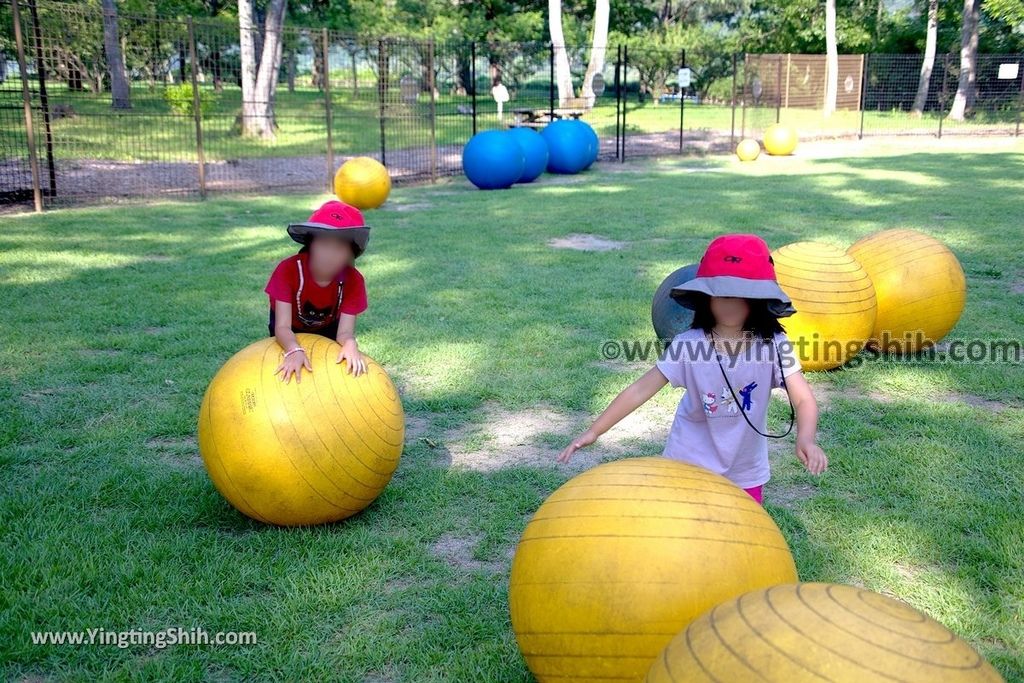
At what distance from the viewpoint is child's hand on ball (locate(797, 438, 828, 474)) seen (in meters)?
3.37

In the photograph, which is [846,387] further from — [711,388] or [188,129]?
[188,129]

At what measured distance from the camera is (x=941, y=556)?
4105 mm

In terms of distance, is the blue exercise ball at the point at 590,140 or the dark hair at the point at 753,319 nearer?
the dark hair at the point at 753,319

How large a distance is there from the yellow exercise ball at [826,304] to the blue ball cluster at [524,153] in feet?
37.6

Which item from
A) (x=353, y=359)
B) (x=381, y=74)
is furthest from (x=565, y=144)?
(x=353, y=359)

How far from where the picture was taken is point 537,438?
18.4 feet

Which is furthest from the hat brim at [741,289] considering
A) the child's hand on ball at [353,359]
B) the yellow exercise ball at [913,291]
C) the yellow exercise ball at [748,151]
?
the yellow exercise ball at [748,151]

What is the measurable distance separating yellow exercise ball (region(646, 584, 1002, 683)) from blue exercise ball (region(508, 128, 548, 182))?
1650cm

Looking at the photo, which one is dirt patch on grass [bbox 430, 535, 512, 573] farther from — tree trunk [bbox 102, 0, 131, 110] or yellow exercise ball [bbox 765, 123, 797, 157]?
yellow exercise ball [bbox 765, 123, 797, 157]

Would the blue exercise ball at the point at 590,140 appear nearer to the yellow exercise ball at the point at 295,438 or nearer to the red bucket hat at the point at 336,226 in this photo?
the red bucket hat at the point at 336,226

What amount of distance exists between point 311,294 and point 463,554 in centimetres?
158

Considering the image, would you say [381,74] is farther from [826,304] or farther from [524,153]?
[826,304]

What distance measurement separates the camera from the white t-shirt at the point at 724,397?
371cm

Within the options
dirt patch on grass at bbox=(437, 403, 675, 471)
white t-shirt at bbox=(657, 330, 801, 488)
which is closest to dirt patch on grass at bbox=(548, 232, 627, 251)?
dirt patch on grass at bbox=(437, 403, 675, 471)
